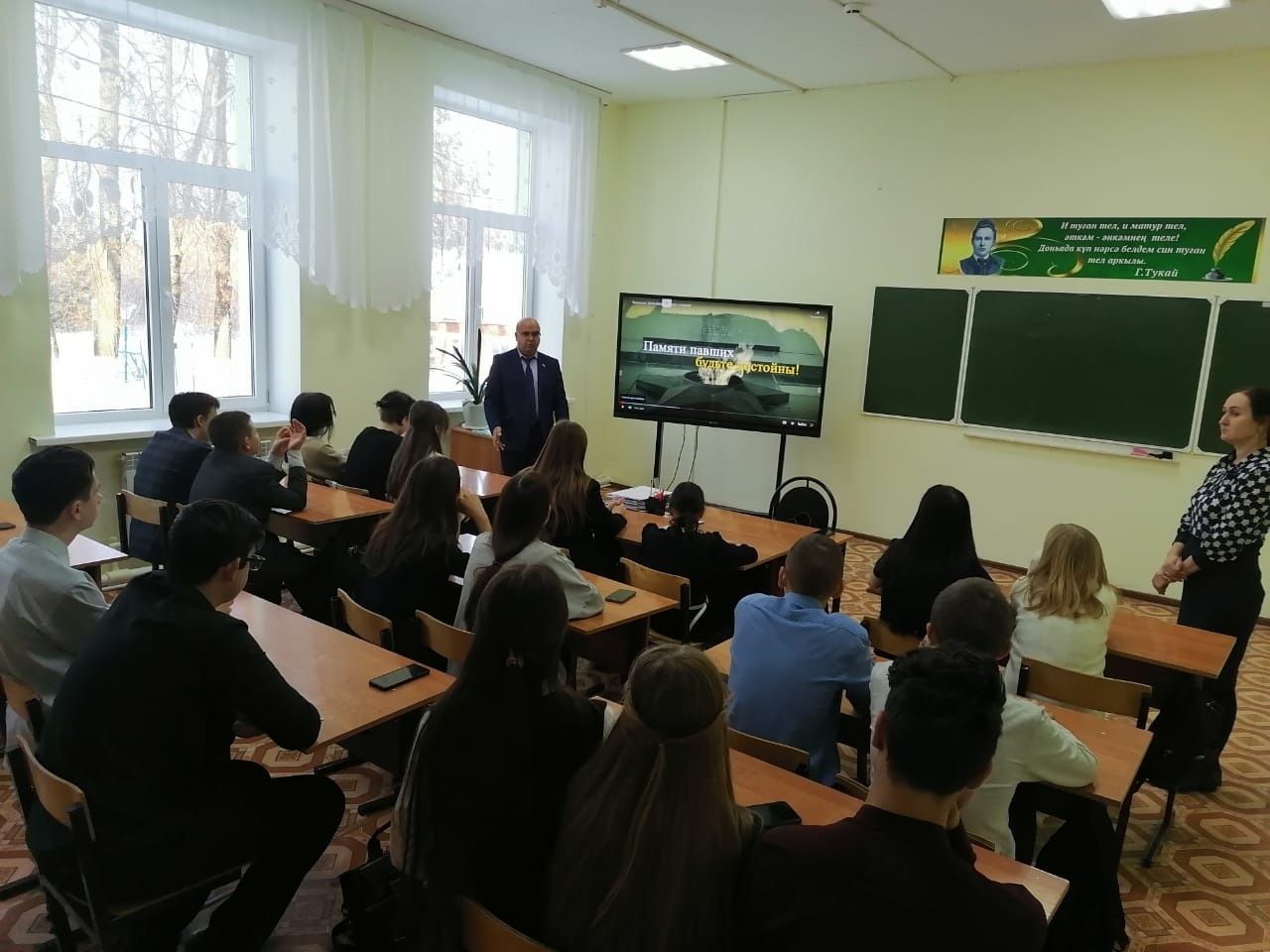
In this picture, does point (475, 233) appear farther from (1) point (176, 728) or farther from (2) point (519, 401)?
(1) point (176, 728)

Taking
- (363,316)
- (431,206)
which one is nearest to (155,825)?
(363,316)

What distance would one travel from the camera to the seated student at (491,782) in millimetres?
1444

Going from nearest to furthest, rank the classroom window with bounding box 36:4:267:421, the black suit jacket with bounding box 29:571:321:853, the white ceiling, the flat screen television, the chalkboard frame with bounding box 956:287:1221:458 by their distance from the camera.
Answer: the black suit jacket with bounding box 29:571:321:853
the classroom window with bounding box 36:4:267:421
the white ceiling
the chalkboard frame with bounding box 956:287:1221:458
the flat screen television

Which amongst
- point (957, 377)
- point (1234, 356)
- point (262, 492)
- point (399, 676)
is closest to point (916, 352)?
point (957, 377)

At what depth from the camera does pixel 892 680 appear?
135 cm

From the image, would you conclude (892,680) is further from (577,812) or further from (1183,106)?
(1183,106)

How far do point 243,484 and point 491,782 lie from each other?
2667 millimetres

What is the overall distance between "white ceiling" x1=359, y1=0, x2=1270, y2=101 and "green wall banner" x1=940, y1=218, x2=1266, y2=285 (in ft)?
3.23

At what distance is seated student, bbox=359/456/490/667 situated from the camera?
3021 millimetres

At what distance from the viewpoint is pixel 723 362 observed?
675 cm

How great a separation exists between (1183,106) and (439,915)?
6110 millimetres

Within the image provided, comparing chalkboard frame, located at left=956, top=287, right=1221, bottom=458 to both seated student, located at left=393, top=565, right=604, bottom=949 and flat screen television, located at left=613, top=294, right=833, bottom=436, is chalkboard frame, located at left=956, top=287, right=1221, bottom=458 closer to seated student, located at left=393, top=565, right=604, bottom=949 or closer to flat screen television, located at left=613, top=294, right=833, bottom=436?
flat screen television, located at left=613, top=294, right=833, bottom=436

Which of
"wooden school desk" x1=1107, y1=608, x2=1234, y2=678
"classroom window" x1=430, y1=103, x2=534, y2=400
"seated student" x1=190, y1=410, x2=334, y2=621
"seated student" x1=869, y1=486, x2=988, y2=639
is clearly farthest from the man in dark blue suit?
"wooden school desk" x1=1107, y1=608, x2=1234, y2=678

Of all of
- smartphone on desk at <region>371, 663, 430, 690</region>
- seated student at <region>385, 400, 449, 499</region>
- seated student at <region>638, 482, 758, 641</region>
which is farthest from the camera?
seated student at <region>385, 400, 449, 499</region>
